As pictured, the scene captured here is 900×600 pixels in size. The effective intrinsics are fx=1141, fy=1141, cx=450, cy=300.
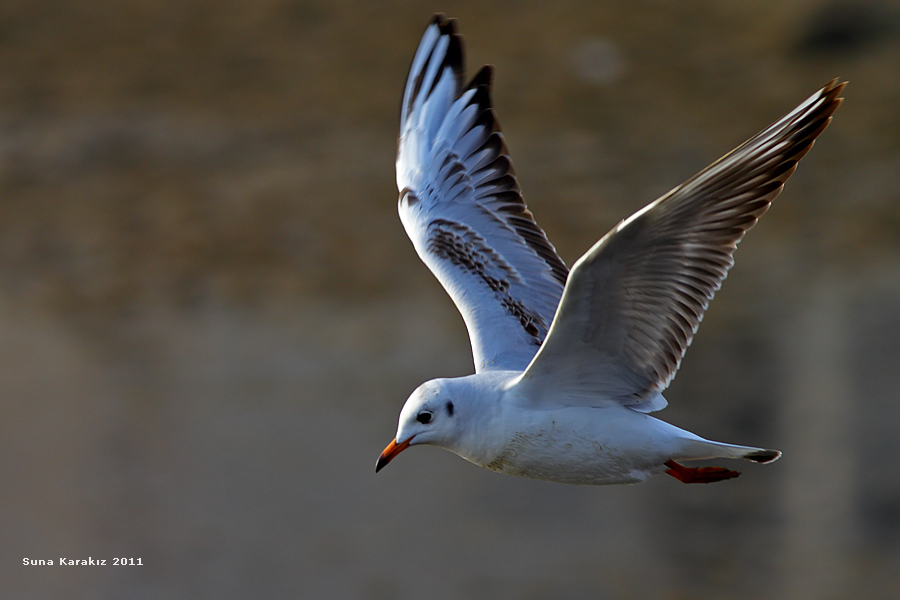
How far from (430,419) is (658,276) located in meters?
0.79

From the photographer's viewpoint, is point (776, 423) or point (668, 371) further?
point (776, 423)

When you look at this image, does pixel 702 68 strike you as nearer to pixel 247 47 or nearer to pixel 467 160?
pixel 247 47

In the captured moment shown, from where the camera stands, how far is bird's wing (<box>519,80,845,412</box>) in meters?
2.91

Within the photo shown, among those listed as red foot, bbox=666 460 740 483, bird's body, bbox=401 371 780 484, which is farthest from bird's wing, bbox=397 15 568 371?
red foot, bbox=666 460 740 483

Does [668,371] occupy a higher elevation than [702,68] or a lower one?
lower

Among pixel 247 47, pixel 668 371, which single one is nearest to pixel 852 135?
pixel 247 47

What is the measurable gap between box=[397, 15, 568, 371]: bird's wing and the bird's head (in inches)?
17.0

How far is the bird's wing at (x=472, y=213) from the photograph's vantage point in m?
3.91

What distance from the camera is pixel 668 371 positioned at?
330 centimetres

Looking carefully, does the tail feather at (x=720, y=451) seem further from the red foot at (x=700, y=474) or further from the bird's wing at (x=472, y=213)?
the bird's wing at (x=472, y=213)

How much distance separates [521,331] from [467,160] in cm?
91

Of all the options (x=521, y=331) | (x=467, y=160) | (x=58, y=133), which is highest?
(x=58, y=133)

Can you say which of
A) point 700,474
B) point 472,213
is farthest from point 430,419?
point 472,213

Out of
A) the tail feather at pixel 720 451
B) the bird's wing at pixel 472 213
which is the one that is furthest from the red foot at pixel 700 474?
the bird's wing at pixel 472 213
